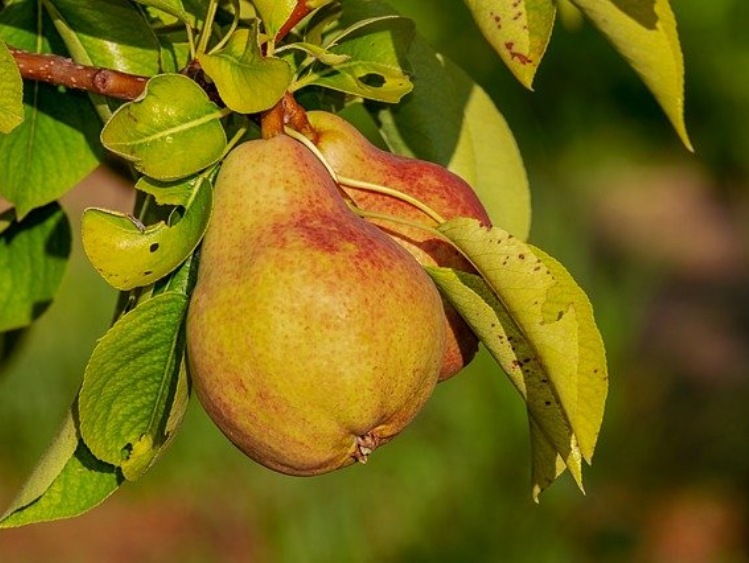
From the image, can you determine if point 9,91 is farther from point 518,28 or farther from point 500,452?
point 500,452

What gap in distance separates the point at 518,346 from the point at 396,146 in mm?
246

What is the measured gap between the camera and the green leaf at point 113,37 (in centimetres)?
87

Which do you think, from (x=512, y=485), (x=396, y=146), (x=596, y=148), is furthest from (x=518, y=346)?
(x=596, y=148)

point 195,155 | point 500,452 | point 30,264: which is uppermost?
point 195,155

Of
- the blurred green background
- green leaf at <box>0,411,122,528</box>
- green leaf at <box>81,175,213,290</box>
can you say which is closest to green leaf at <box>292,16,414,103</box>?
green leaf at <box>81,175,213,290</box>

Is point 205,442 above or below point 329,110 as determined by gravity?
below

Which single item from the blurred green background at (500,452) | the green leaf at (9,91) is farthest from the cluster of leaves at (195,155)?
the blurred green background at (500,452)

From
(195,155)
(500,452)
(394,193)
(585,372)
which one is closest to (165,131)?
(195,155)

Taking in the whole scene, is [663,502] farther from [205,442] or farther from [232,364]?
[232,364]

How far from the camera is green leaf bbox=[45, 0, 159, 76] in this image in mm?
865

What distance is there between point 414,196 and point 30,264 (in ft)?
1.20

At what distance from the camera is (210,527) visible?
3.60 metres

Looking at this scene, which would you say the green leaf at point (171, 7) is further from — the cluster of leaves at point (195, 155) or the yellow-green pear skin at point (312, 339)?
the yellow-green pear skin at point (312, 339)

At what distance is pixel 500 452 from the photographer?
3352mm
